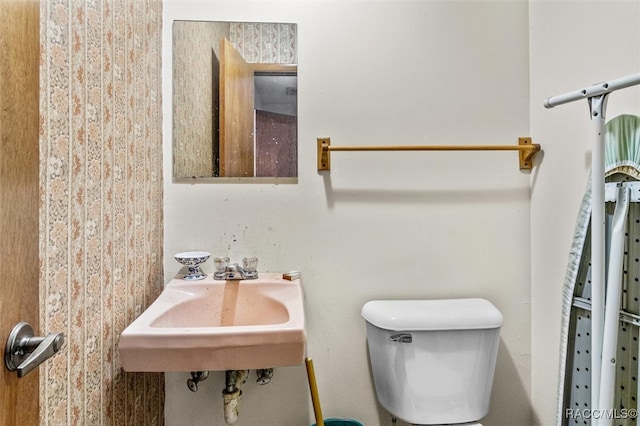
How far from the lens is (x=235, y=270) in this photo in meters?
1.23

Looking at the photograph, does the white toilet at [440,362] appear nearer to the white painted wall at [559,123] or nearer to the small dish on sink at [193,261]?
the white painted wall at [559,123]

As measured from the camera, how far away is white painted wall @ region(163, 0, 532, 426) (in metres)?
1.29

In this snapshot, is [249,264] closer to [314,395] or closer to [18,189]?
[314,395]

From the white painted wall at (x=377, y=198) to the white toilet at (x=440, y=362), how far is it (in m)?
0.19

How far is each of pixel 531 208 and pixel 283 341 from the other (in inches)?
41.9

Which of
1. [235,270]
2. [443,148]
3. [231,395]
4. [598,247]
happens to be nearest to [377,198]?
[443,148]

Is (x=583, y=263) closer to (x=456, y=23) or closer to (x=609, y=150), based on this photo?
(x=609, y=150)

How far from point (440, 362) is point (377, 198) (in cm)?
59

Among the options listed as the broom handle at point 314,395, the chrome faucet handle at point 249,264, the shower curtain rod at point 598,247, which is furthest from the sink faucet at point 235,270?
the shower curtain rod at point 598,247

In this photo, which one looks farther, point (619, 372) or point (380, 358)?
point (380, 358)

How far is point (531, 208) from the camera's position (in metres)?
1.33

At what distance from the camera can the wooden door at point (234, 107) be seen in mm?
1282

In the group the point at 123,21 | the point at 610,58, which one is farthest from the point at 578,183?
the point at 123,21

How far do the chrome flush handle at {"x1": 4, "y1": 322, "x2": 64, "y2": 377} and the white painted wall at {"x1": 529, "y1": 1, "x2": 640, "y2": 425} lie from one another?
1.34 metres
